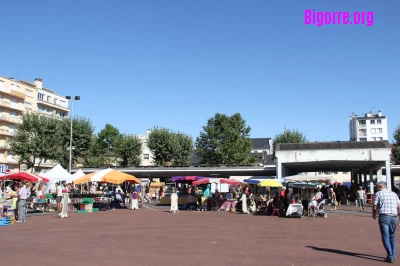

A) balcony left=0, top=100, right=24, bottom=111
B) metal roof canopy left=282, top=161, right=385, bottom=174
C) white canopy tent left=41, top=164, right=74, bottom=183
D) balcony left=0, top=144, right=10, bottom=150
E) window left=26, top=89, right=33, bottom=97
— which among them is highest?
window left=26, top=89, right=33, bottom=97

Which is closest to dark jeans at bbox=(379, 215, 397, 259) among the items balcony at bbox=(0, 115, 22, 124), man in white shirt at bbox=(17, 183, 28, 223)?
man in white shirt at bbox=(17, 183, 28, 223)

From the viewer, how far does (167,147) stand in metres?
56.0

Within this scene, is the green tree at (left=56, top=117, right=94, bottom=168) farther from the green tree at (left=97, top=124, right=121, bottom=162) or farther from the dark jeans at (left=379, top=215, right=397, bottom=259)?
the dark jeans at (left=379, top=215, right=397, bottom=259)

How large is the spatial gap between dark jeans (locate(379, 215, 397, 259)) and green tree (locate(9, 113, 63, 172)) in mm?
40292

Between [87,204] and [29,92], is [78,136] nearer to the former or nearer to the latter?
[29,92]

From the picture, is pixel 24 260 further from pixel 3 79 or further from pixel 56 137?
pixel 3 79

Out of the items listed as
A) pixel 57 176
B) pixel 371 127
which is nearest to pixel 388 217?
pixel 57 176

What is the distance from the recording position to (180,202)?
27.7 metres

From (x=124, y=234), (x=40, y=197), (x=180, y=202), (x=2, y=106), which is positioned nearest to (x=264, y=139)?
(x=2, y=106)

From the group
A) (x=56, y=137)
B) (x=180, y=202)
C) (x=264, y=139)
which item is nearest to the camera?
(x=180, y=202)

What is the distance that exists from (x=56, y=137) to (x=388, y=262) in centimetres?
4169

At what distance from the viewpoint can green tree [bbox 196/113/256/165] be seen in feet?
204

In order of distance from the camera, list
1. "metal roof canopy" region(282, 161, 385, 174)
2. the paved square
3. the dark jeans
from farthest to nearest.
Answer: "metal roof canopy" region(282, 161, 385, 174), the paved square, the dark jeans

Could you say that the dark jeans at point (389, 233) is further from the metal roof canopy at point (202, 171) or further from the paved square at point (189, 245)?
the metal roof canopy at point (202, 171)
